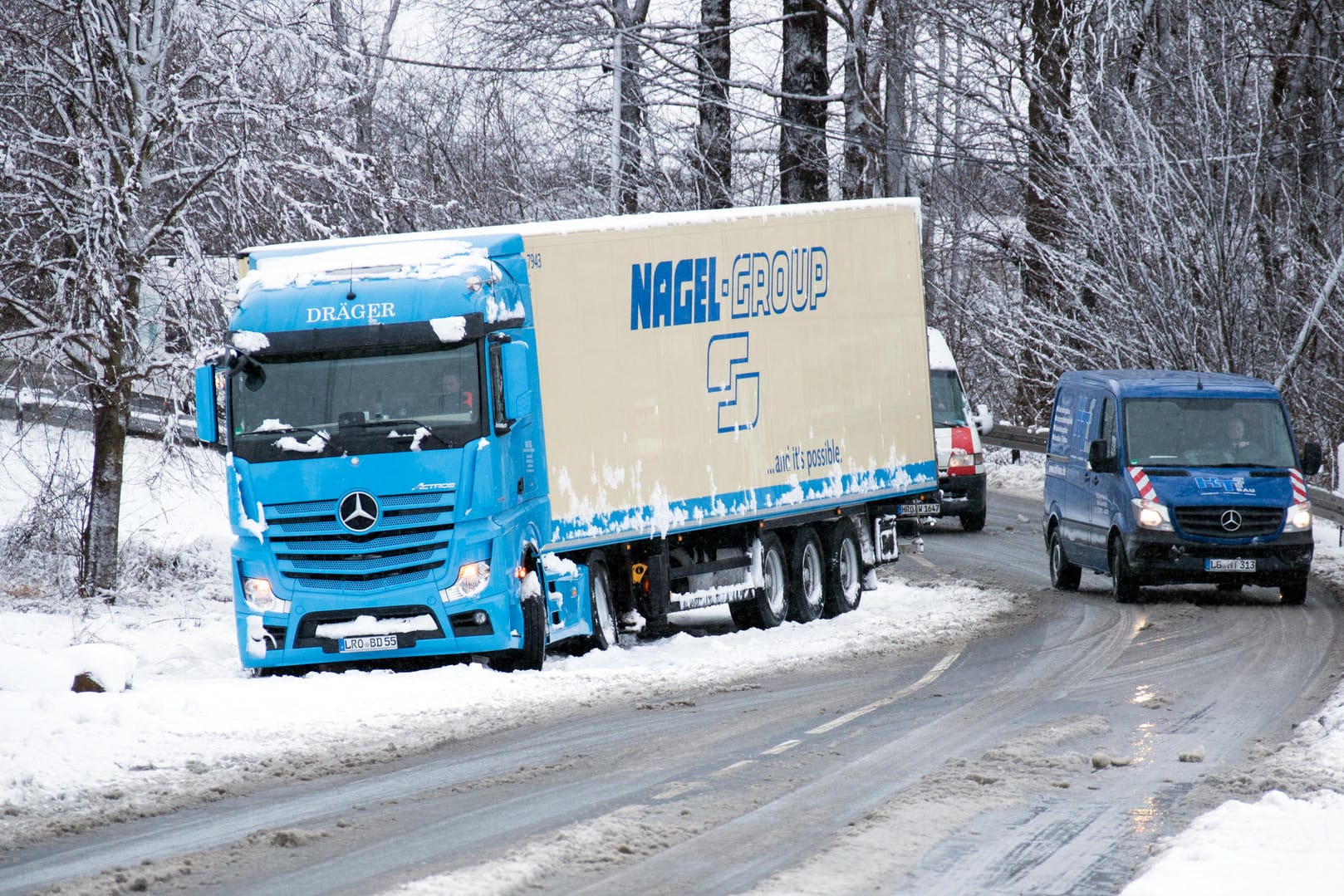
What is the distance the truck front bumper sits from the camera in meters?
17.8

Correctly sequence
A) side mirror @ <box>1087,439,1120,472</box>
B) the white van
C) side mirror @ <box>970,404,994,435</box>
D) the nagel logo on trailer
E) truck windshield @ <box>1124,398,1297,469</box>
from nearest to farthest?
the nagel logo on trailer
truck windshield @ <box>1124,398,1297,469</box>
side mirror @ <box>1087,439,1120,472</box>
the white van
side mirror @ <box>970,404,994,435</box>

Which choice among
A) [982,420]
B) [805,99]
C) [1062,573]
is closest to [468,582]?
[1062,573]

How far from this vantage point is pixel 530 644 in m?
13.4

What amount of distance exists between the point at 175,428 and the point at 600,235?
235 inches

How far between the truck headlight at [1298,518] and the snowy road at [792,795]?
4176 mm

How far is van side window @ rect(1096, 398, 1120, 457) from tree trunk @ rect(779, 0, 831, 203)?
32.9 feet

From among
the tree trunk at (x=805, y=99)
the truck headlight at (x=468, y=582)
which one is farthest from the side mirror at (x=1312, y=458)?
the tree trunk at (x=805, y=99)

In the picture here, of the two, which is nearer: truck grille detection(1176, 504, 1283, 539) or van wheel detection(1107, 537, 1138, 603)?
truck grille detection(1176, 504, 1283, 539)

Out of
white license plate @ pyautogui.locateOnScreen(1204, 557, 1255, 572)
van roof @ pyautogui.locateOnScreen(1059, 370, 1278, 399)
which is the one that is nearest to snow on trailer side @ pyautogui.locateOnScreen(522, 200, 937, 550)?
van roof @ pyautogui.locateOnScreen(1059, 370, 1278, 399)

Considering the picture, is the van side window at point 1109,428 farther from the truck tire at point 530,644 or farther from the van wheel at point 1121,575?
the truck tire at point 530,644

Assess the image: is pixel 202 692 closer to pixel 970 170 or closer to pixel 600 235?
pixel 600 235

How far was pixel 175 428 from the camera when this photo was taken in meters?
18.4

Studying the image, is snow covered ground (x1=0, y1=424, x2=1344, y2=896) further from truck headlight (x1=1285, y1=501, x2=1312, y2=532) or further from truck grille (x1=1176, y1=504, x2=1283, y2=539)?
truck headlight (x1=1285, y1=501, x2=1312, y2=532)

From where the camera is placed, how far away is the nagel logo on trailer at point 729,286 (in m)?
15.5
